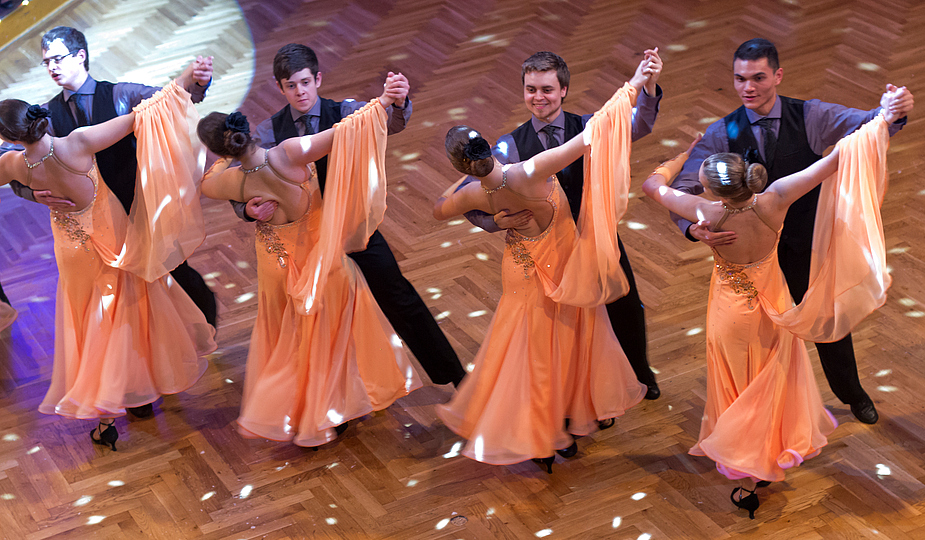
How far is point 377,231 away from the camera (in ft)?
12.5

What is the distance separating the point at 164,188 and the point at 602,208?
1.70 meters

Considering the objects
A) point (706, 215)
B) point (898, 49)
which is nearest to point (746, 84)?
point (706, 215)

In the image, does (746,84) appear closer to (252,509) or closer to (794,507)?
(794,507)

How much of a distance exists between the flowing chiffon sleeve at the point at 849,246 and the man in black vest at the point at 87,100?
91.6 inches

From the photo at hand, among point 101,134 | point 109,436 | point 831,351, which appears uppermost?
point 101,134

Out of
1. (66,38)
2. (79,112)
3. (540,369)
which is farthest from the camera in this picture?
(79,112)

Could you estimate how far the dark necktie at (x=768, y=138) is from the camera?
3.34 m

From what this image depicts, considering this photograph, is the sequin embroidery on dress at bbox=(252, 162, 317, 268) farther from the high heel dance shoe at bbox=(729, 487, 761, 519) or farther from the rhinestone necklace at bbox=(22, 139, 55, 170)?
the high heel dance shoe at bbox=(729, 487, 761, 519)

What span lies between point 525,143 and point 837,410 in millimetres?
1695

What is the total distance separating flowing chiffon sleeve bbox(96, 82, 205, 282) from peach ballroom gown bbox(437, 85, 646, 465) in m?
1.25

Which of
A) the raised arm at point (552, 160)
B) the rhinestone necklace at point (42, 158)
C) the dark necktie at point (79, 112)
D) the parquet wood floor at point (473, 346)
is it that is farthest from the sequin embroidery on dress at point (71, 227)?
the raised arm at point (552, 160)

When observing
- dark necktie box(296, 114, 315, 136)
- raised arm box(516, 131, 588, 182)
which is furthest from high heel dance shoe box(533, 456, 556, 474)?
dark necktie box(296, 114, 315, 136)

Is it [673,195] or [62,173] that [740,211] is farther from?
[62,173]

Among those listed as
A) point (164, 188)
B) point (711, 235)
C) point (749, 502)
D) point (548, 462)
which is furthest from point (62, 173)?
point (749, 502)
